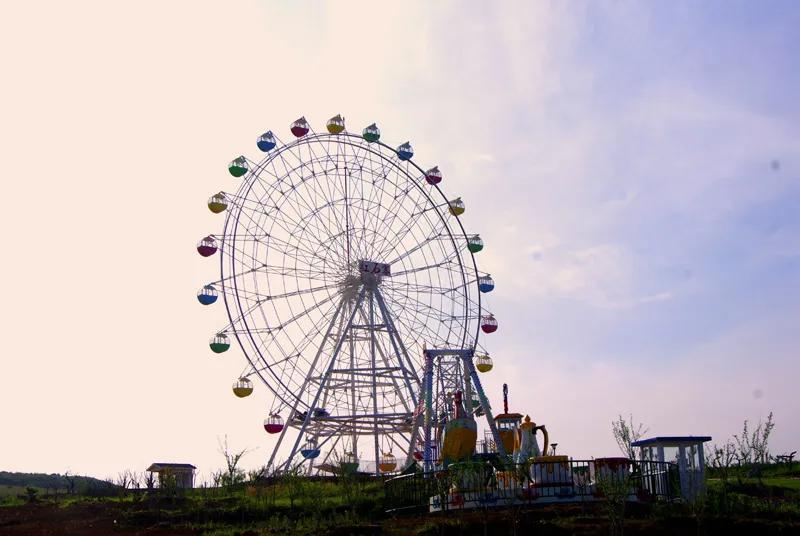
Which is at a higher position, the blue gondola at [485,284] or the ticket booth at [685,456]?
the blue gondola at [485,284]

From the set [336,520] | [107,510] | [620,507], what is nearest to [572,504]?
[620,507]

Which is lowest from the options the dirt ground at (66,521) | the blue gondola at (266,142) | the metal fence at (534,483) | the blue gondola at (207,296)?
the dirt ground at (66,521)

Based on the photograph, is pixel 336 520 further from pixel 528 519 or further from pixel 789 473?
pixel 789 473

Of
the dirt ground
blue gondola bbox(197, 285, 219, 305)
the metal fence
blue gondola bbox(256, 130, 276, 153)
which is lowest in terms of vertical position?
the dirt ground

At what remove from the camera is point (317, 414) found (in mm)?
44344

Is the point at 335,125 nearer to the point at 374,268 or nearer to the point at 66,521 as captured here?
the point at 374,268

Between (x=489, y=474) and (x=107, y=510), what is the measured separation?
1202 centimetres

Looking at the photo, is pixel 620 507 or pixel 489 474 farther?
pixel 489 474

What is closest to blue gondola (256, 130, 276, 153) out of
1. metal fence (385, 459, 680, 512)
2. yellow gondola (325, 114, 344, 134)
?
yellow gondola (325, 114, 344, 134)

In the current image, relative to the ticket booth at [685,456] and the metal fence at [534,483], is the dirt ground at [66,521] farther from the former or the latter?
the ticket booth at [685,456]

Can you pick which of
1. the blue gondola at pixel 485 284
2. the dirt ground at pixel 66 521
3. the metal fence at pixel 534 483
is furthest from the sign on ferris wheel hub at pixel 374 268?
the metal fence at pixel 534 483

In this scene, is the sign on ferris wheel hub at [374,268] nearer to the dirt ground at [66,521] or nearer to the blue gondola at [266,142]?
the blue gondola at [266,142]

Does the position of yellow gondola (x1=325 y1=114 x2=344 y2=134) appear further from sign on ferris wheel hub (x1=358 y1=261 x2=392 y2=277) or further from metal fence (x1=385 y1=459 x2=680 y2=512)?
metal fence (x1=385 y1=459 x2=680 y2=512)

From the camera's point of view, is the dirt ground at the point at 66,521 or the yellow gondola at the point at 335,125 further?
the yellow gondola at the point at 335,125
